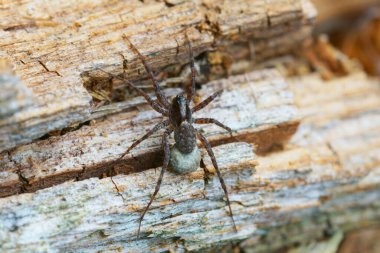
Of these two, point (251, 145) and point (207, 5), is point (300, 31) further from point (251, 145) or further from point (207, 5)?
point (251, 145)

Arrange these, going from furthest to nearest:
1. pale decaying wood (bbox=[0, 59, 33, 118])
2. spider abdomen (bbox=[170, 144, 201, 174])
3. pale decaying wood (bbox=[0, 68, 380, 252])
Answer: spider abdomen (bbox=[170, 144, 201, 174]) < pale decaying wood (bbox=[0, 68, 380, 252]) < pale decaying wood (bbox=[0, 59, 33, 118])

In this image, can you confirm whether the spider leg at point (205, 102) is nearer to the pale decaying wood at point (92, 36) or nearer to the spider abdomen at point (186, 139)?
the spider abdomen at point (186, 139)

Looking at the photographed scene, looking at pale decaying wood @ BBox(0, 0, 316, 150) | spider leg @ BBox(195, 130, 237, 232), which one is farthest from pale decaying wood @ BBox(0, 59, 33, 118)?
spider leg @ BBox(195, 130, 237, 232)

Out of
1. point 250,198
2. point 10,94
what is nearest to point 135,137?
point 250,198

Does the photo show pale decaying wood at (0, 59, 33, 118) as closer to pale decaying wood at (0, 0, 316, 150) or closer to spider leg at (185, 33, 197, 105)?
pale decaying wood at (0, 0, 316, 150)

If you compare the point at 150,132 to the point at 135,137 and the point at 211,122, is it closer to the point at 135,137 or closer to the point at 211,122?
the point at 135,137

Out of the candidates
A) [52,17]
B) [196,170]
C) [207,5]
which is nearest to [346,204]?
[196,170]

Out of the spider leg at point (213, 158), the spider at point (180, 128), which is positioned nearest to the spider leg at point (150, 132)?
the spider at point (180, 128)
